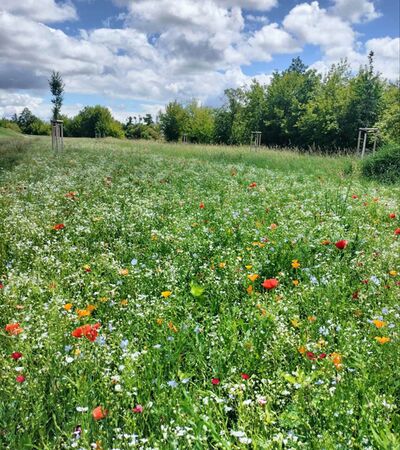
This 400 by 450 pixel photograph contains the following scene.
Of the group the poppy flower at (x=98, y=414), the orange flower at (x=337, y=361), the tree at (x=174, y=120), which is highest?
the tree at (x=174, y=120)

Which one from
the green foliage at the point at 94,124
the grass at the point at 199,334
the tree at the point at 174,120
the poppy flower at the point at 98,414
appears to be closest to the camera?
the poppy flower at the point at 98,414

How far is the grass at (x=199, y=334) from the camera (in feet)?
7.50

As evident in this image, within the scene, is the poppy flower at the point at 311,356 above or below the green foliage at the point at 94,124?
below

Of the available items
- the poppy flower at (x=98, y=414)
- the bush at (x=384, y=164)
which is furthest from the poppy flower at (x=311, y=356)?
the bush at (x=384, y=164)

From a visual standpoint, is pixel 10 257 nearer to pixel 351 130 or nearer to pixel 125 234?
pixel 125 234

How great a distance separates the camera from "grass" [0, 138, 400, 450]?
90.0 inches

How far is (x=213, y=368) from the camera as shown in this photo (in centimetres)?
280

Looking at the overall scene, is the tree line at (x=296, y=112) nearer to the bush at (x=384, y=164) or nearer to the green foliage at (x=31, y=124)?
the bush at (x=384, y=164)

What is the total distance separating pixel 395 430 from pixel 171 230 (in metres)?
4.31

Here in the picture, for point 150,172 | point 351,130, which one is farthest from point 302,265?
point 351,130

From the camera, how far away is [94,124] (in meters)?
96.4

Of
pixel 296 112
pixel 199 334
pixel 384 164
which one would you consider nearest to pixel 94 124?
pixel 296 112

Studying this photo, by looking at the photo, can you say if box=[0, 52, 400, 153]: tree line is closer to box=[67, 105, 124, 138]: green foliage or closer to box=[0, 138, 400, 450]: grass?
box=[0, 138, 400, 450]: grass

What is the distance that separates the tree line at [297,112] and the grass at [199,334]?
50.9ft
